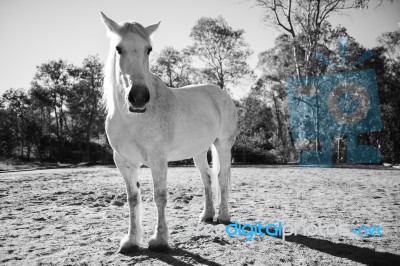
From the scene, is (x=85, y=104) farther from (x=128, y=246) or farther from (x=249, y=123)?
(x=128, y=246)

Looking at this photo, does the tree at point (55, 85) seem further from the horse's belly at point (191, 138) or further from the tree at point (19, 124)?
the horse's belly at point (191, 138)

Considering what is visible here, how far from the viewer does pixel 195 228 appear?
13.3 ft

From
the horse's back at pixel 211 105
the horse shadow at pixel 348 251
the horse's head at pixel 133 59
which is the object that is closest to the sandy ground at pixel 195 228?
the horse shadow at pixel 348 251

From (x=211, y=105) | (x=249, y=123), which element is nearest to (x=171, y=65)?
(x=249, y=123)

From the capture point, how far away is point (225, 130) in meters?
4.75

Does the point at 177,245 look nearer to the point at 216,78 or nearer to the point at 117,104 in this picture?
the point at 117,104

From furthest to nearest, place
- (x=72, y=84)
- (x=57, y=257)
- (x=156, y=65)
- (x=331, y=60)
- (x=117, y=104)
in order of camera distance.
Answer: (x=72, y=84), (x=156, y=65), (x=331, y=60), (x=117, y=104), (x=57, y=257)

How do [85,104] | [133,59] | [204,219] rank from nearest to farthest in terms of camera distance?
[133,59] → [204,219] → [85,104]

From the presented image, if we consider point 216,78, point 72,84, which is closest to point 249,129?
point 216,78

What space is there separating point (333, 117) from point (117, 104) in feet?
75.8

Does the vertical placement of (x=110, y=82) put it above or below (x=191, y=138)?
above
